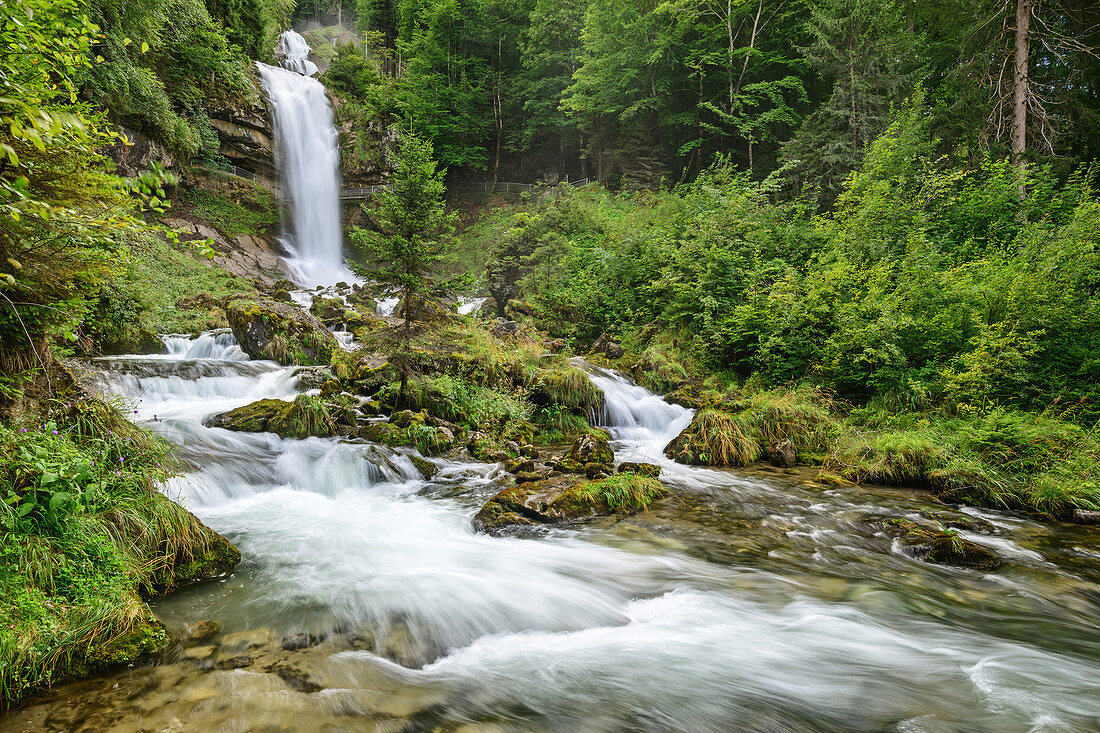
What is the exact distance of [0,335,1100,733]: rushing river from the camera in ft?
9.47

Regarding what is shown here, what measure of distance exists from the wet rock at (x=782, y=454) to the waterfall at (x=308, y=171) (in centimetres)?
2315

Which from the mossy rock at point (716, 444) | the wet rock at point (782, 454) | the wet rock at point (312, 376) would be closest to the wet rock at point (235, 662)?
the mossy rock at point (716, 444)

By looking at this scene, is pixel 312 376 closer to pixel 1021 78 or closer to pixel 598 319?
pixel 598 319

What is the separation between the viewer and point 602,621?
4.14 m

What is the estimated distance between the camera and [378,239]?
815 cm

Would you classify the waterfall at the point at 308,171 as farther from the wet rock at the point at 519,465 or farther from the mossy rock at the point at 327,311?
the wet rock at the point at 519,465

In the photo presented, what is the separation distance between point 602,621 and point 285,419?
654cm

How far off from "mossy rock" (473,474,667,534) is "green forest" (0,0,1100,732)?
0.04m

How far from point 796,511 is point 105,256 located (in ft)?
25.5

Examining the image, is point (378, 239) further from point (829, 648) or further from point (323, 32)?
point (323, 32)

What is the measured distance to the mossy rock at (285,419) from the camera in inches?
318

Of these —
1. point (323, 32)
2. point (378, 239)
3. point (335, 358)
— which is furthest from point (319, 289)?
point (323, 32)

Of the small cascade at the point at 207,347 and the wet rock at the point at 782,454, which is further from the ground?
the small cascade at the point at 207,347

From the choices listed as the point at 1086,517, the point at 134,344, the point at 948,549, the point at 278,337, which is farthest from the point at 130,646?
the point at 134,344
